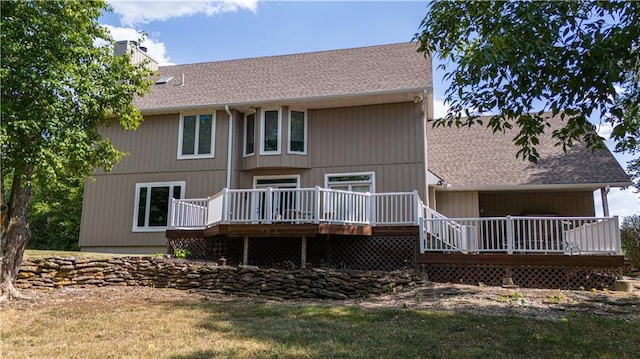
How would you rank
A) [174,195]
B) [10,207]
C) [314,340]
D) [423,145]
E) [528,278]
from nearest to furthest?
1. [314,340]
2. [10,207]
3. [528,278]
4. [423,145]
5. [174,195]

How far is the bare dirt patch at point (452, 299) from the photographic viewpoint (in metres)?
7.73

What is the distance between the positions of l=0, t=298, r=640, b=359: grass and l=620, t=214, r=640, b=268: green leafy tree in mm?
8225

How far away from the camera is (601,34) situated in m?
5.33

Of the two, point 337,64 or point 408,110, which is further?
point 337,64

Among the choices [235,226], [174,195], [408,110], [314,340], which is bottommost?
[314,340]

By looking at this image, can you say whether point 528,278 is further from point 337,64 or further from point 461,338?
point 337,64

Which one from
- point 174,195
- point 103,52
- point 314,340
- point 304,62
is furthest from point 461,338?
point 304,62

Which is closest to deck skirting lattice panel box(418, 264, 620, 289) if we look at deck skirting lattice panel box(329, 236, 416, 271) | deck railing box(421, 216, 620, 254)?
deck railing box(421, 216, 620, 254)

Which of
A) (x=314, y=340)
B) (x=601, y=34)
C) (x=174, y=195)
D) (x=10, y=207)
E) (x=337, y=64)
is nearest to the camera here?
(x=601, y=34)

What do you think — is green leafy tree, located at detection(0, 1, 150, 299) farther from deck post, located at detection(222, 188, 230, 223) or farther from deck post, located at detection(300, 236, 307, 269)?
deck post, located at detection(300, 236, 307, 269)

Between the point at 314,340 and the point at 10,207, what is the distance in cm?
643

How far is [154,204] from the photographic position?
15.0 m

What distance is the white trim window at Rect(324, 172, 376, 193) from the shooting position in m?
13.9

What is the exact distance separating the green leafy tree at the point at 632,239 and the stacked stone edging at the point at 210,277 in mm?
7564
